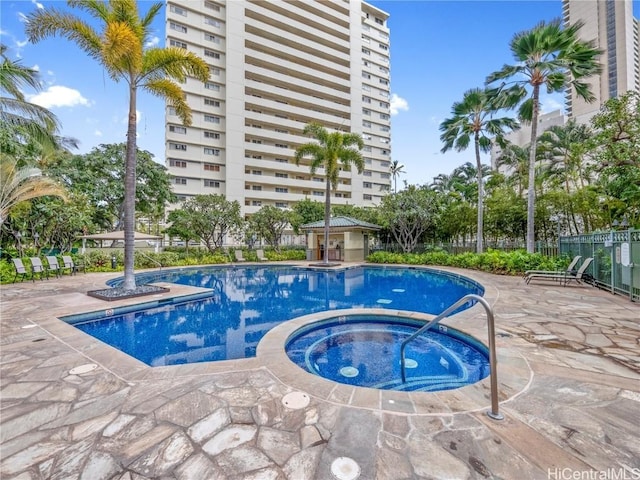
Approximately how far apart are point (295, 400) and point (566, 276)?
10539mm

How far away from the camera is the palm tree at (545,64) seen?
36.5 feet

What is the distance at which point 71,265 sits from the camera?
43.1 feet

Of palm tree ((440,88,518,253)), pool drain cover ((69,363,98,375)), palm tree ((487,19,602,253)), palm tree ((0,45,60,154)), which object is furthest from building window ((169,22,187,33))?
pool drain cover ((69,363,98,375))

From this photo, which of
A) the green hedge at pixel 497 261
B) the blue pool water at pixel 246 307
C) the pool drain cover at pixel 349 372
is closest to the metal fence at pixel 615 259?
the green hedge at pixel 497 261

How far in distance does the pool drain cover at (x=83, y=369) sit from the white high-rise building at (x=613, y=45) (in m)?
74.6

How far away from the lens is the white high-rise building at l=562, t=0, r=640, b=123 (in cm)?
5434

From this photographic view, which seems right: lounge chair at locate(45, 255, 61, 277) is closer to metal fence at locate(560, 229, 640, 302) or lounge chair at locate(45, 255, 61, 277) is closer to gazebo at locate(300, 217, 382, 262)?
gazebo at locate(300, 217, 382, 262)

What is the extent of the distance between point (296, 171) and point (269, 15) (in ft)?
61.4

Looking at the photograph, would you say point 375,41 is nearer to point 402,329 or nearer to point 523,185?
point 523,185

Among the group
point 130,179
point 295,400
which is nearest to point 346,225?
point 130,179

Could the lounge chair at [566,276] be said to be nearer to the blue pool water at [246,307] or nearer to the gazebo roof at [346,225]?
the blue pool water at [246,307]

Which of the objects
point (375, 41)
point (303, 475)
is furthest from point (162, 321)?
point (375, 41)

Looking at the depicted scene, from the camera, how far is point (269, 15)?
113 ft

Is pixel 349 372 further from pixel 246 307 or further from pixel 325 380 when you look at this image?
pixel 246 307
